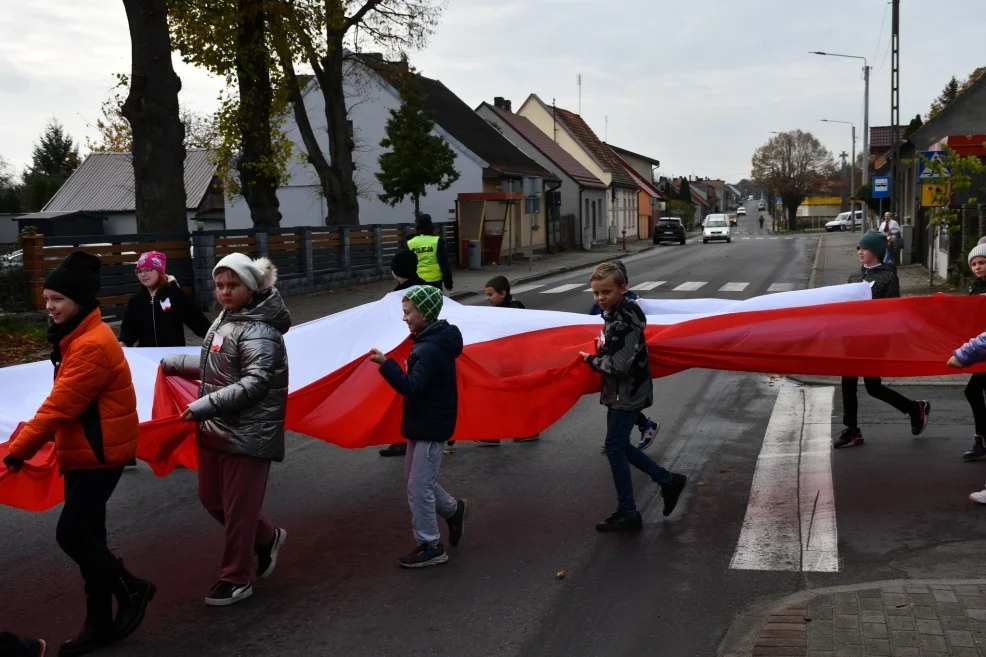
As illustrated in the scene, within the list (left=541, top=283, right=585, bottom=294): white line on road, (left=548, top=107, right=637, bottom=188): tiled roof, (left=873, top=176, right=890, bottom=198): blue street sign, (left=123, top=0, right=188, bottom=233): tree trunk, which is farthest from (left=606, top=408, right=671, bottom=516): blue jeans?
(left=548, top=107, right=637, bottom=188): tiled roof

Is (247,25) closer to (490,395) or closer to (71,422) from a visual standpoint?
(490,395)

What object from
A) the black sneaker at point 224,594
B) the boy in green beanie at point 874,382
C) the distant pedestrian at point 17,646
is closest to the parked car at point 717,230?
the boy in green beanie at point 874,382

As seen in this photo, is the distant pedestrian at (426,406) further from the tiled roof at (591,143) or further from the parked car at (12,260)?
the tiled roof at (591,143)

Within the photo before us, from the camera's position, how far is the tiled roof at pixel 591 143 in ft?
209

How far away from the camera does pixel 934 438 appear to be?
8453 millimetres

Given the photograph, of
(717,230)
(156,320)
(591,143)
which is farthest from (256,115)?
(717,230)

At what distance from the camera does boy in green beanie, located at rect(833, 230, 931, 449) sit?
784cm

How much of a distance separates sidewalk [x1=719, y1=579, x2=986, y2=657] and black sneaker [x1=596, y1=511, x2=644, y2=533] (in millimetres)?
1431

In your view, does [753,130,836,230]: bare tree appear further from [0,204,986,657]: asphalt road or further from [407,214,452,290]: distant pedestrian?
[0,204,986,657]: asphalt road

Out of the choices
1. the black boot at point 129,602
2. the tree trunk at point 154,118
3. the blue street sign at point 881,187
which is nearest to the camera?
the black boot at point 129,602

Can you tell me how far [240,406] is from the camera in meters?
4.95

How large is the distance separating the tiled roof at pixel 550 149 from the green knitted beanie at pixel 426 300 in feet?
159

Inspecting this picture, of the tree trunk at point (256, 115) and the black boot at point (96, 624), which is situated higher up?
the tree trunk at point (256, 115)

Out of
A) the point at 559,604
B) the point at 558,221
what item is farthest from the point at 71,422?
the point at 558,221
